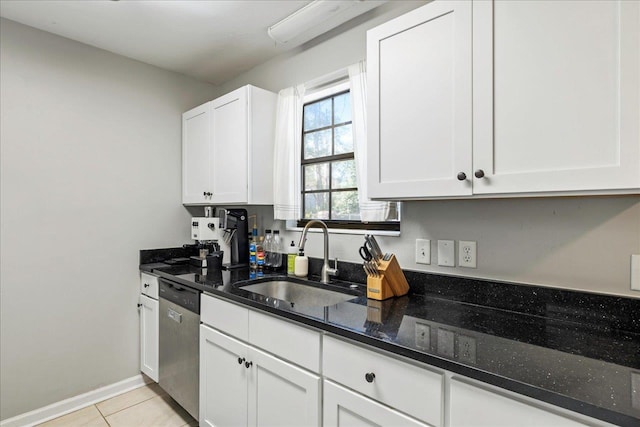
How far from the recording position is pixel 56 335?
218 cm

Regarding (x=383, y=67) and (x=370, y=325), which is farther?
(x=383, y=67)

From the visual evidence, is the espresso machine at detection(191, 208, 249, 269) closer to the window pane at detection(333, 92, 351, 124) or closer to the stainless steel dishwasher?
the stainless steel dishwasher

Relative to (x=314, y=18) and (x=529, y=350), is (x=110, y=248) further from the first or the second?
(x=529, y=350)

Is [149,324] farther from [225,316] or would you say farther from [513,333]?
[513,333]

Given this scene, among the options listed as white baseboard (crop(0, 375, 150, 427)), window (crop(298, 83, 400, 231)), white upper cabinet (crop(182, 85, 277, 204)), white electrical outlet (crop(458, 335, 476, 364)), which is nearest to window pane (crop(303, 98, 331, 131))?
window (crop(298, 83, 400, 231))

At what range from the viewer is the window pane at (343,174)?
2.10m

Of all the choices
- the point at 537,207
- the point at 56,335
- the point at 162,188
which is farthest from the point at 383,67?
the point at 56,335

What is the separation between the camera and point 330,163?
2.22m

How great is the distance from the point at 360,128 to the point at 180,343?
5.53 ft

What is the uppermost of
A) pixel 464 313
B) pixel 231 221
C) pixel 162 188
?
pixel 162 188

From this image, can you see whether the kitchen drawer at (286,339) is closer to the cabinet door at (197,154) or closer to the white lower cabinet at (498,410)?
the white lower cabinet at (498,410)

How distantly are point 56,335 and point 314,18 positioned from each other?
256 centimetres

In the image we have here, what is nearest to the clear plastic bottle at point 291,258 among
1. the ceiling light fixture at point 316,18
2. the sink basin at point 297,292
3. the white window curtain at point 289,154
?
the sink basin at point 297,292

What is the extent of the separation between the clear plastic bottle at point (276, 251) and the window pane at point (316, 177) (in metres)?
0.40
